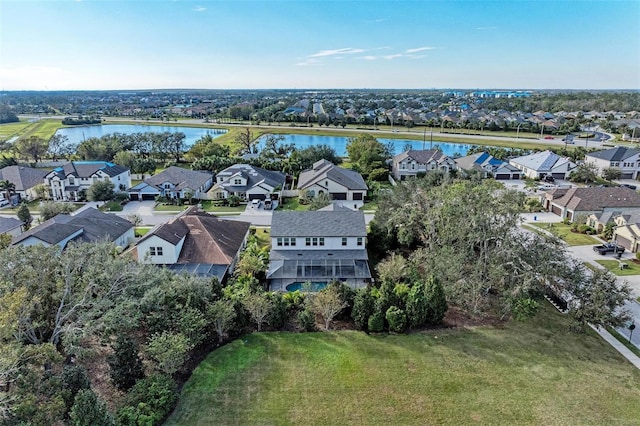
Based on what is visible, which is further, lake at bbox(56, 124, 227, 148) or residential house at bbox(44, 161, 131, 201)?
lake at bbox(56, 124, 227, 148)

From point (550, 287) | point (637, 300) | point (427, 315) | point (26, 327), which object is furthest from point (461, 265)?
point (26, 327)

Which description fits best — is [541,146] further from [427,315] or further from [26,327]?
[26,327]

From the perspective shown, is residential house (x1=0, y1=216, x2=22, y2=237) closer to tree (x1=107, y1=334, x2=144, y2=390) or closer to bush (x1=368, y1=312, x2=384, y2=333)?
tree (x1=107, y1=334, x2=144, y2=390)

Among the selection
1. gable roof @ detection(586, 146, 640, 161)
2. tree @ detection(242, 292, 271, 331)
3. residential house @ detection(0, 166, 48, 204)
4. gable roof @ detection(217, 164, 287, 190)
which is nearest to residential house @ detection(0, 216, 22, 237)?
residential house @ detection(0, 166, 48, 204)

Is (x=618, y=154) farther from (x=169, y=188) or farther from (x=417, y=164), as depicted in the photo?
(x=169, y=188)

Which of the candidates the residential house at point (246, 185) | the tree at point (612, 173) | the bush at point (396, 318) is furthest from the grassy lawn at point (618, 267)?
the residential house at point (246, 185)

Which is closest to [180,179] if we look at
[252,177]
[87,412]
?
[252,177]

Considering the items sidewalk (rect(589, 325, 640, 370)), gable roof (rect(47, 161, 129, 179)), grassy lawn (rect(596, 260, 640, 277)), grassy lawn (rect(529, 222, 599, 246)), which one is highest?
gable roof (rect(47, 161, 129, 179))
